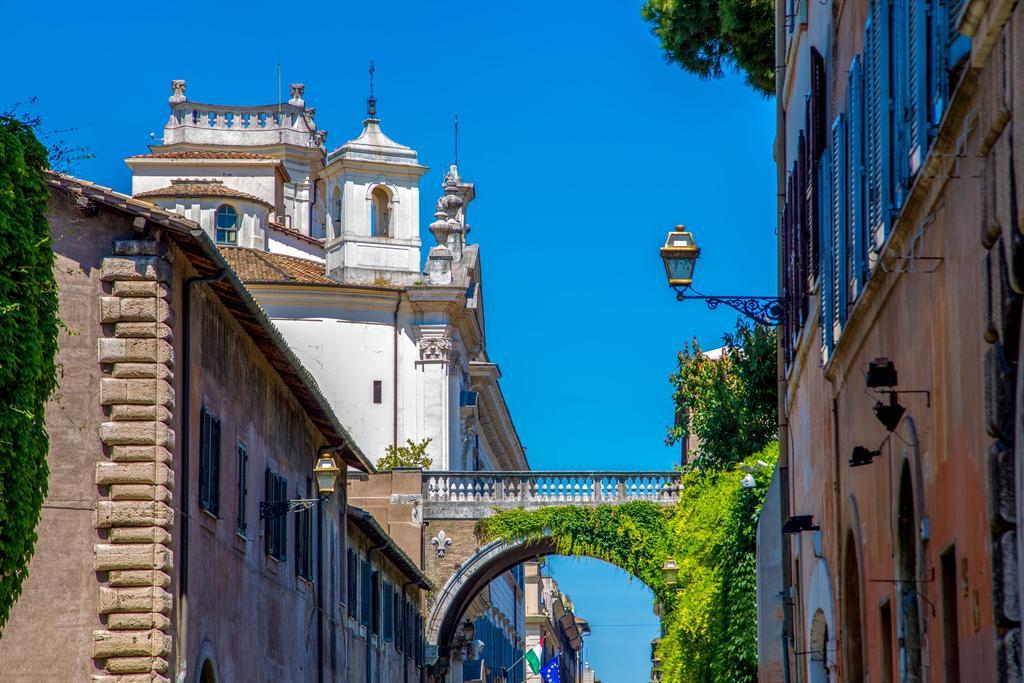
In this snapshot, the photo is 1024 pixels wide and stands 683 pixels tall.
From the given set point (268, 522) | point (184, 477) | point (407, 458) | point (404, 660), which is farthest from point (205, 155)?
point (184, 477)

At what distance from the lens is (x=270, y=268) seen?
54844 millimetres

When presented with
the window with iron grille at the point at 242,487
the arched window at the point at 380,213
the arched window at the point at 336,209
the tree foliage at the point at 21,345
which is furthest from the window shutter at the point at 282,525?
the arched window at the point at 336,209

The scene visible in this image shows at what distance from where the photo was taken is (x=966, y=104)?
26.7 ft

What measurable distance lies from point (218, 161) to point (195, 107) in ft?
18.5

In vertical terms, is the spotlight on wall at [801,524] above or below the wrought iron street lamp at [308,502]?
below

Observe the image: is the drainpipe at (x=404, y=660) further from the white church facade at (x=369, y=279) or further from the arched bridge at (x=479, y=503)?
the white church facade at (x=369, y=279)

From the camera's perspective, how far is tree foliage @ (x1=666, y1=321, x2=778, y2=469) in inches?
1129

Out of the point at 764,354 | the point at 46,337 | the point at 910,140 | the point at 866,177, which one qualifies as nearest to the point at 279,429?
the point at 764,354

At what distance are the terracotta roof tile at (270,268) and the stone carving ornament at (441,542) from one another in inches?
349

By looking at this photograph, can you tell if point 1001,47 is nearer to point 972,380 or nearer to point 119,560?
point 972,380

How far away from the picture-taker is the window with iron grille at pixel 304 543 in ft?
89.3

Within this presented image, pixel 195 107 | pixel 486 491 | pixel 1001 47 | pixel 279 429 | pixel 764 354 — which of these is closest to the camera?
pixel 1001 47

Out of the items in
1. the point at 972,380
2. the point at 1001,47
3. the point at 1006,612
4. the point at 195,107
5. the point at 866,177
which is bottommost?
the point at 1006,612

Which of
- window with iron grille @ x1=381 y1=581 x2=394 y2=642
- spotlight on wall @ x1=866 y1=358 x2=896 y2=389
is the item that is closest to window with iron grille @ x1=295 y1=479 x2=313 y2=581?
window with iron grille @ x1=381 y1=581 x2=394 y2=642
